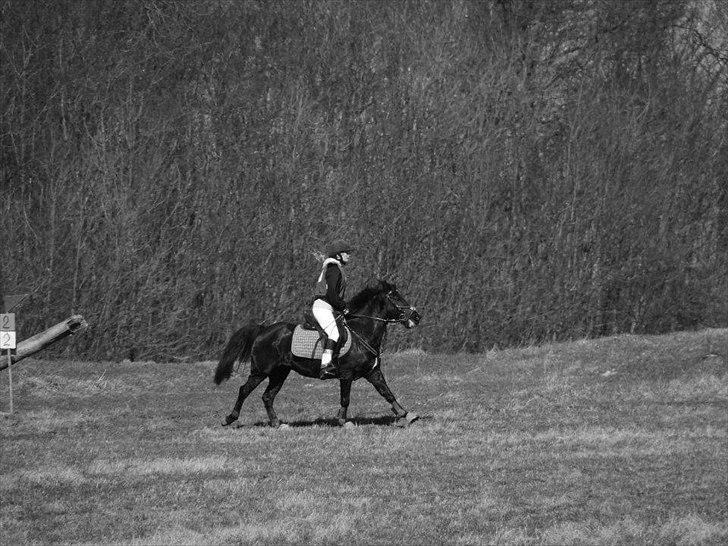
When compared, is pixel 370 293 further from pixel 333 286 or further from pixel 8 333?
pixel 8 333

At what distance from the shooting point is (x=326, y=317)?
1855 cm

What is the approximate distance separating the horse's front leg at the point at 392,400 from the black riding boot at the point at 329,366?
59 centimetres

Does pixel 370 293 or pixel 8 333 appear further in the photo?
pixel 8 333

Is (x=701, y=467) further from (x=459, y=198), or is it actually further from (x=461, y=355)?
(x=459, y=198)

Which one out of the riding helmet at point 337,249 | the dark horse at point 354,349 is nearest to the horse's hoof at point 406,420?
the dark horse at point 354,349

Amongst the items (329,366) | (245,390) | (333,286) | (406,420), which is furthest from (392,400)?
(245,390)

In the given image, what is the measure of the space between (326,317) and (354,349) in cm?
61

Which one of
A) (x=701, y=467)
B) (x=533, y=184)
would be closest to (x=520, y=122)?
(x=533, y=184)

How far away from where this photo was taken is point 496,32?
41.5 m

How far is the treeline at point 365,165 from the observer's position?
3512cm

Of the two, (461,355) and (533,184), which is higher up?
(533,184)

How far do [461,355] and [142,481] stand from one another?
20.2 meters

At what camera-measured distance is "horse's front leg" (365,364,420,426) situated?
18594 millimetres

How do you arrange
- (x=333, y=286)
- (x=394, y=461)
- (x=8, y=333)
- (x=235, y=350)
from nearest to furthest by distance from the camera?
1. (x=394, y=461)
2. (x=333, y=286)
3. (x=235, y=350)
4. (x=8, y=333)
